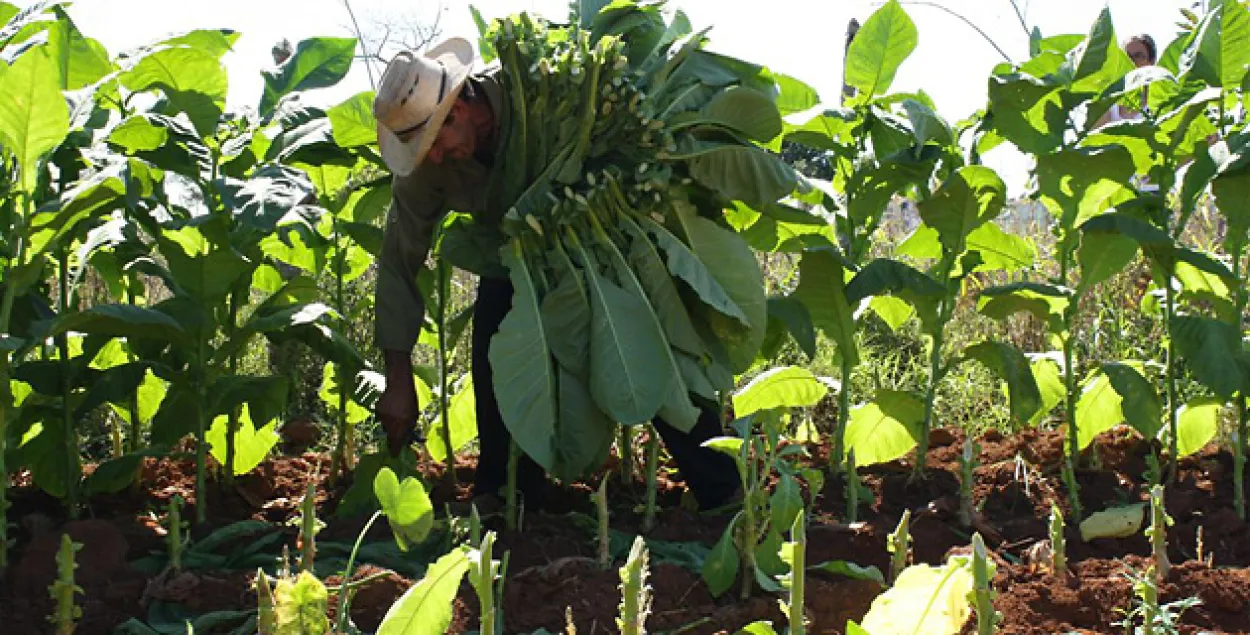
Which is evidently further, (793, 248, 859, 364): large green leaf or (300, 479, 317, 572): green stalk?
(793, 248, 859, 364): large green leaf

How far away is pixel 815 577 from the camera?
2887 mm

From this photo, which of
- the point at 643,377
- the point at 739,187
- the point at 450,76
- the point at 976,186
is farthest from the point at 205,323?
the point at 976,186

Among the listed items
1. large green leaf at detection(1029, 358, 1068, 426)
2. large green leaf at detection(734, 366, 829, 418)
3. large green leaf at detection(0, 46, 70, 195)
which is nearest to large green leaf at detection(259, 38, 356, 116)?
large green leaf at detection(0, 46, 70, 195)

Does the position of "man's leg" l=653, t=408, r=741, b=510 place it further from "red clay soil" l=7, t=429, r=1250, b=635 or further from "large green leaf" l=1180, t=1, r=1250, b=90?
"large green leaf" l=1180, t=1, r=1250, b=90

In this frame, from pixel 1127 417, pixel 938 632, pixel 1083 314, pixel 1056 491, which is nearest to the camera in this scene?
pixel 938 632

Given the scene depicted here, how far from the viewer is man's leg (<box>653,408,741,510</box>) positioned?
351cm

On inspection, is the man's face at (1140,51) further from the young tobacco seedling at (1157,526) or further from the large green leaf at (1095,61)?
the young tobacco seedling at (1157,526)

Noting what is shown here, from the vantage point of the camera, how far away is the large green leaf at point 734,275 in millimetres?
3338

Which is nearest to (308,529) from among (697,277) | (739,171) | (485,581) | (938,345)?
(485,581)

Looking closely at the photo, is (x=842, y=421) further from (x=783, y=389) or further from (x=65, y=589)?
(x=65, y=589)

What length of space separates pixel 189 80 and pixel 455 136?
2.32 ft

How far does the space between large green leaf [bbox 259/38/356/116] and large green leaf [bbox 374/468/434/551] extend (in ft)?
6.29

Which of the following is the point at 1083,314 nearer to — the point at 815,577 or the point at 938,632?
the point at 815,577

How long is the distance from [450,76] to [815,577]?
4.85 feet
